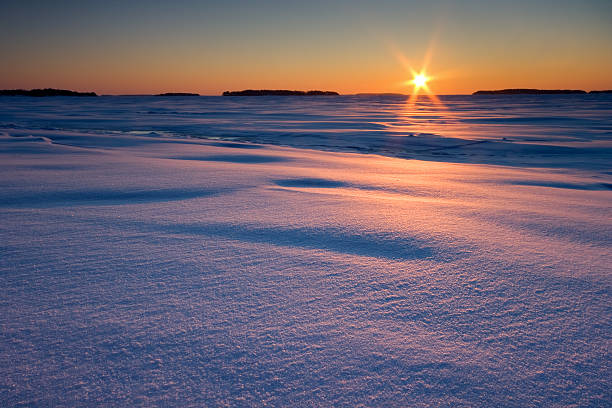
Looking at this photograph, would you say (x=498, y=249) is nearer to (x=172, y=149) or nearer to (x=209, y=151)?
(x=209, y=151)

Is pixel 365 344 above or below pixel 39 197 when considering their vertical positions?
below

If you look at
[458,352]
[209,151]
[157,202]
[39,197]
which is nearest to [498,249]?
[458,352]

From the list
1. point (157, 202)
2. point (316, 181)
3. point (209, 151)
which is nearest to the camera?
point (157, 202)

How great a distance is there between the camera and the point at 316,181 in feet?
7.63

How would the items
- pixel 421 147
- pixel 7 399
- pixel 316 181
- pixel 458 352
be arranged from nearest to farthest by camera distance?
pixel 7 399, pixel 458 352, pixel 316 181, pixel 421 147

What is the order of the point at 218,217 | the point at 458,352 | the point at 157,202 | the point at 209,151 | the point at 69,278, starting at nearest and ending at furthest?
the point at 458,352, the point at 69,278, the point at 218,217, the point at 157,202, the point at 209,151

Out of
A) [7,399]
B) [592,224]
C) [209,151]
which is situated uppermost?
[209,151]

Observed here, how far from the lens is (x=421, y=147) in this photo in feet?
20.1

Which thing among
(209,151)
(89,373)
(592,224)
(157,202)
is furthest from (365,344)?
(209,151)

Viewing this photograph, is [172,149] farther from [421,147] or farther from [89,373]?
[421,147]

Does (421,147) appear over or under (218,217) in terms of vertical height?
over

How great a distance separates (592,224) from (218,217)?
1.58 m

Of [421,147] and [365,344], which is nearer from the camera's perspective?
[365,344]

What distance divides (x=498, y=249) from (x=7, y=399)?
1.27 meters
